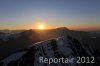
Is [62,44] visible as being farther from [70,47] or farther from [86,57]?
[86,57]

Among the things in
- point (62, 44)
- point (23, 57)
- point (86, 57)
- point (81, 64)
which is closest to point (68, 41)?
point (62, 44)

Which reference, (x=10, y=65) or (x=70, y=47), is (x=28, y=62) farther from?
(x=70, y=47)

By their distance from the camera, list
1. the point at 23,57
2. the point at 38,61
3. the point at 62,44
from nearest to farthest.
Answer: the point at 38,61
the point at 23,57
the point at 62,44

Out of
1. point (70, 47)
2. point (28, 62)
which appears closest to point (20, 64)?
point (28, 62)

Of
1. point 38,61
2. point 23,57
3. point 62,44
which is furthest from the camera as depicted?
point 62,44

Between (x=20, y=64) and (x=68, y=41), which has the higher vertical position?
(x=68, y=41)

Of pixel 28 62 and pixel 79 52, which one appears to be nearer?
pixel 28 62
